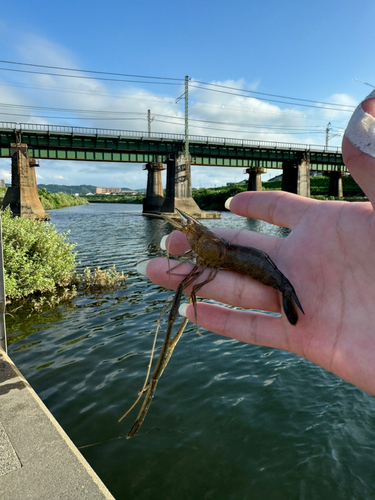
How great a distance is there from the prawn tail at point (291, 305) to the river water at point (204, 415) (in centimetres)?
182

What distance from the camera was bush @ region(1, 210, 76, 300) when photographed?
461 inches

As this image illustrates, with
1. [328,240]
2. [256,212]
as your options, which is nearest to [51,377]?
[256,212]

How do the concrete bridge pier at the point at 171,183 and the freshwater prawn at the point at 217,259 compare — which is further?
the concrete bridge pier at the point at 171,183

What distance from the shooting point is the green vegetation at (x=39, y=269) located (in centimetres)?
1180

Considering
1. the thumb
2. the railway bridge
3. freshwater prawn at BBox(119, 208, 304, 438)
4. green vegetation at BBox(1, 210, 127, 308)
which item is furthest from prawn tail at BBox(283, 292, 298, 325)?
the railway bridge

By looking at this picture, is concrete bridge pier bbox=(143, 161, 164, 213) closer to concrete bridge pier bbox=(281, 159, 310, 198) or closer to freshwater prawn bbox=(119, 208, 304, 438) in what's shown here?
concrete bridge pier bbox=(281, 159, 310, 198)

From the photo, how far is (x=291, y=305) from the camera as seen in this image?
3459 millimetres

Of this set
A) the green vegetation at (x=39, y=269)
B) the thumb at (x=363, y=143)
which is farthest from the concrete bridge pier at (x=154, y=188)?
the thumb at (x=363, y=143)

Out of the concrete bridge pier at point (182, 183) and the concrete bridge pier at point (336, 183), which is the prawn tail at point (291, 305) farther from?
the concrete bridge pier at point (336, 183)

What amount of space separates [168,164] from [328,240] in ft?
219

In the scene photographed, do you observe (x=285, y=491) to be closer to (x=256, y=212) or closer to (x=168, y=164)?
(x=256, y=212)

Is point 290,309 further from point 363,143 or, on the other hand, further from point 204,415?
point 204,415

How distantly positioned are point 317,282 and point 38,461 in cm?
381

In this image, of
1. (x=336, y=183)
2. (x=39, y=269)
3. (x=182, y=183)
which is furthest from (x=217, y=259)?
(x=336, y=183)
